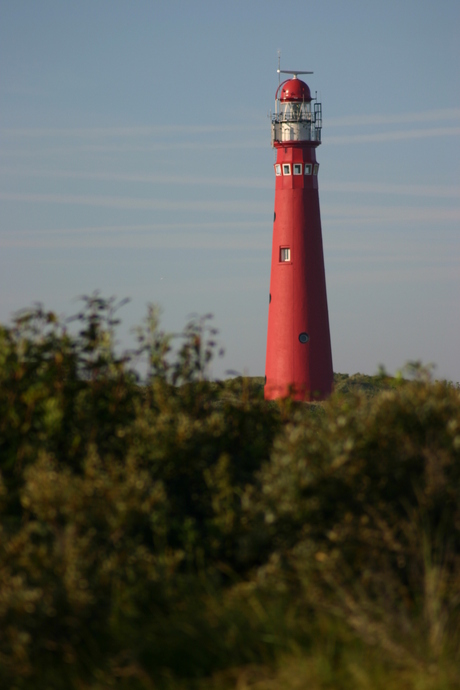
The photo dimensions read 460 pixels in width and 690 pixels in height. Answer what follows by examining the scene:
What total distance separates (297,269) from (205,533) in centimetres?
2378

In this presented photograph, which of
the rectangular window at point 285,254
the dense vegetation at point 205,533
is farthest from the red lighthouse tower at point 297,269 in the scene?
the dense vegetation at point 205,533

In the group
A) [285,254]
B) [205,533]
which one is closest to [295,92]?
[285,254]

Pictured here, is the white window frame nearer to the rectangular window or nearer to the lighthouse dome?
the rectangular window

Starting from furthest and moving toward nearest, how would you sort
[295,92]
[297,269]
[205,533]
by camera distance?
[295,92] → [297,269] → [205,533]

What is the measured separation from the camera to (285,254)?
30.4 m

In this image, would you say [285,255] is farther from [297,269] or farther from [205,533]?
[205,533]

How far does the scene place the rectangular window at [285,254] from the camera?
3027 cm

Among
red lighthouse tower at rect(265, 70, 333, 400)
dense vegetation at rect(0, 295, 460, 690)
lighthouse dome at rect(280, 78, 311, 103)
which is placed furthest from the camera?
lighthouse dome at rect(280, 78, 311, 103)

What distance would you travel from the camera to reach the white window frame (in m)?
30.2

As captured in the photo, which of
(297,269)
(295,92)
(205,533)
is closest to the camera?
(205,533)

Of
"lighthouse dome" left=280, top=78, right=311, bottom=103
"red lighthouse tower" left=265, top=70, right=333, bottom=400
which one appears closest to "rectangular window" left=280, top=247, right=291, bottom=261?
"red lighthouse tower" left=265, top=70, right=333, bottom=400

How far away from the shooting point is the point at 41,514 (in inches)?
239

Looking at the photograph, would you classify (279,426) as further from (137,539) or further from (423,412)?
(137,539)

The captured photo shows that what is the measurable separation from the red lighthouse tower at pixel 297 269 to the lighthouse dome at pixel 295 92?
0.22 meters
